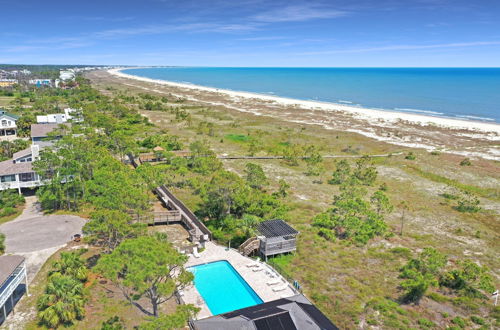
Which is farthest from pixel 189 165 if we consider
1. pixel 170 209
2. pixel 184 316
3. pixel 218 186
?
pixel 184 316

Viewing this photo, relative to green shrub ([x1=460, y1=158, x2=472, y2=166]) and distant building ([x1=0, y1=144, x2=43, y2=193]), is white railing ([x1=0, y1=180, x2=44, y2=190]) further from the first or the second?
green shrub ([x1=460, y1=158, x2=472, y2=166])

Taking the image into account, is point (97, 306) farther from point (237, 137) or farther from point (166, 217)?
point (237, 137)

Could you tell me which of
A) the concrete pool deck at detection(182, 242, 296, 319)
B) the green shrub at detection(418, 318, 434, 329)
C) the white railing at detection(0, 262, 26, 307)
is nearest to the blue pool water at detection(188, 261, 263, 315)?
the concrete pool deck at detection(182, 242, 296, 319)

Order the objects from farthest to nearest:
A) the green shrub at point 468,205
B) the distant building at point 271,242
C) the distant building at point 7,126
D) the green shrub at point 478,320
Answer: the distant building at point 7,126
the green shrub at point 468,205
the distant building at point 271,242
the green shrub at point 478,320

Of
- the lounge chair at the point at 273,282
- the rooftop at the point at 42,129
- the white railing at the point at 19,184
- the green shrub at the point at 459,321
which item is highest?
the rooftop at the point at 42,129

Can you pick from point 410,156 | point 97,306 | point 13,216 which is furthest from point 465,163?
point 13,216

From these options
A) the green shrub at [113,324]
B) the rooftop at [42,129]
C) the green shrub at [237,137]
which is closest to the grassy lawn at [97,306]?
the green shrub at [113,324]

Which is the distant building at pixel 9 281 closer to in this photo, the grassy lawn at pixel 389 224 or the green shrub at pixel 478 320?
the grassy lawn at pixel 389 224

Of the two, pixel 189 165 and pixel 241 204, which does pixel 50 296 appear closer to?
pixel 241 204
